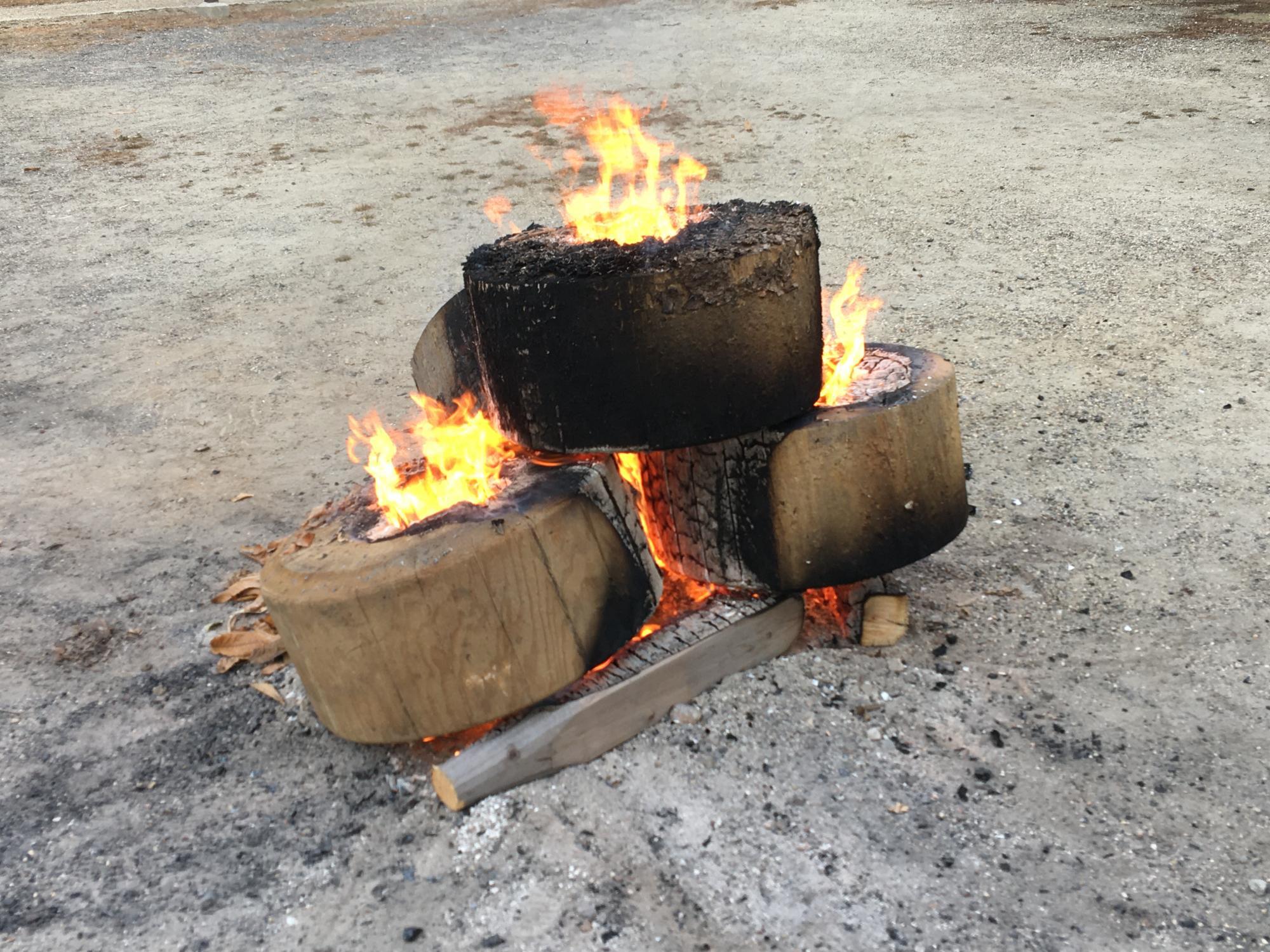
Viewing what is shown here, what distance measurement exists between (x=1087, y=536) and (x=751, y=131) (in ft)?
22.8

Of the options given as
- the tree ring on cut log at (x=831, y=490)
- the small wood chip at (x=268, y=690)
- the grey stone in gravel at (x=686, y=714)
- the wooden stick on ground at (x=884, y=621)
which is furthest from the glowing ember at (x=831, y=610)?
the small wood chip at (x=268, y=690)

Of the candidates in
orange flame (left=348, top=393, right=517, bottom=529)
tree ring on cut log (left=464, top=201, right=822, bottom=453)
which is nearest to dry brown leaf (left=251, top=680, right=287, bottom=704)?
orange flame (left=348, top=393, right=517, bottom=529)

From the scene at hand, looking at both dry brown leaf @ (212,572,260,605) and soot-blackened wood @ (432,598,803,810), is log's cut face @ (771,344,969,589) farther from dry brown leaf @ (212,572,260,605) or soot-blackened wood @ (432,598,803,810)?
dry brown leaf @ (212,572,260,605)

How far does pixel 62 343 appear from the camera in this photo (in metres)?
6.94

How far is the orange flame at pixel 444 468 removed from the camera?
10.4ft

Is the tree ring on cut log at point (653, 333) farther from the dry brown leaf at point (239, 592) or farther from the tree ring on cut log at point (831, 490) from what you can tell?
the dry brown leaf at point (239, 592)

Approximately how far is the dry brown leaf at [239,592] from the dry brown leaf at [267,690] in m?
0.58

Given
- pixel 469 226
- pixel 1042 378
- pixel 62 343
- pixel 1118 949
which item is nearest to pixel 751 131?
pixel 469 226

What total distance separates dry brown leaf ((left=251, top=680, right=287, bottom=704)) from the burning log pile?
56 centimetres

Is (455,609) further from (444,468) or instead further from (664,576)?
(664,576)

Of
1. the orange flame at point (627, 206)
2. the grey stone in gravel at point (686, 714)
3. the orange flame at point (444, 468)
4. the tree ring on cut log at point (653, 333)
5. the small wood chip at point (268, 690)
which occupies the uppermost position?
the orange flame at point (627, 206)

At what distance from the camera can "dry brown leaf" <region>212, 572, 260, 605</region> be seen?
162 inches

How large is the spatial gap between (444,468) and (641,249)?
0.93m

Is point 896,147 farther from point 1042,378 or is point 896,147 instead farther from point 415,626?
point 415,626
